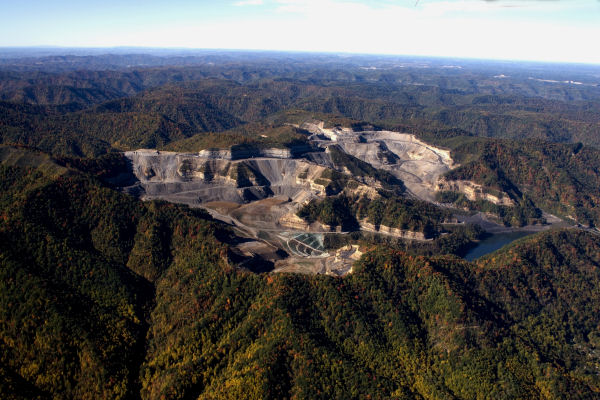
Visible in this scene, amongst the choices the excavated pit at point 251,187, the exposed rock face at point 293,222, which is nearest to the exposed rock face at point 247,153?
the excavated pit at point 251,187

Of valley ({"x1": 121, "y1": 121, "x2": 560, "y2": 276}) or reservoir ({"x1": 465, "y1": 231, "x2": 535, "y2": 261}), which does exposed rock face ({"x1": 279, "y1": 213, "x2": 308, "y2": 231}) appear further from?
reservoir ({"x1": 465, "y1": 231, "x2": 535, "y2": 261})

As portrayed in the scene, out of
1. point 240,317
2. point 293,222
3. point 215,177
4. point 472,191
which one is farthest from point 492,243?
point 215,177

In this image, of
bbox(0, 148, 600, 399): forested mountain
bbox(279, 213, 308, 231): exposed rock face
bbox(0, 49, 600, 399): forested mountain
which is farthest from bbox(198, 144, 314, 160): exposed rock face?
bbox(0, 148, 600, 399): forested mountain

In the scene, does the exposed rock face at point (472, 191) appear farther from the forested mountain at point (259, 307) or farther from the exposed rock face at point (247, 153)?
the exposed rock face at point (247, 153)

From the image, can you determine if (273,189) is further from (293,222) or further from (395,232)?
(395,232)

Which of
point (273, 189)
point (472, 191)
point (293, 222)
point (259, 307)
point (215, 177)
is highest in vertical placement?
point (215, 177)
